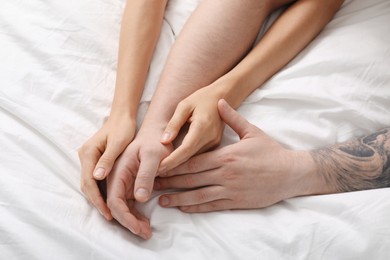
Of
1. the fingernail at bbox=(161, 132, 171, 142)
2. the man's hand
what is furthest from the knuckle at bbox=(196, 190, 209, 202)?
the fingernail at bbox=(161, 132, 171, 142)

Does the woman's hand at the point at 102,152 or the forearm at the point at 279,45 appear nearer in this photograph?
the woman's hand at the point at 102,152

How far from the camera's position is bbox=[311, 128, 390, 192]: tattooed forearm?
803 millimetres

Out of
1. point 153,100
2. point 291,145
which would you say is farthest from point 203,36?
point 291,145

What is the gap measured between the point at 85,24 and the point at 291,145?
1.57ft

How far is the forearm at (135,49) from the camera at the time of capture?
850 mm

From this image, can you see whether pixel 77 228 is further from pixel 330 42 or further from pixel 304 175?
pixel 330 42

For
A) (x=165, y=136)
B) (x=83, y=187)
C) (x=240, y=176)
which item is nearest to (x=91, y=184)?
(x=83, y=187)

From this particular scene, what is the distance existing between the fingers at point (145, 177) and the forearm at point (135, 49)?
4.8 inches

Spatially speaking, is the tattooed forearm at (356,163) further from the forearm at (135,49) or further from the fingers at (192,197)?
the forearm at (135,49)

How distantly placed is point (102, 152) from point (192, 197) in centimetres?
17

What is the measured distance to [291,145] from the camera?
83 centimetres

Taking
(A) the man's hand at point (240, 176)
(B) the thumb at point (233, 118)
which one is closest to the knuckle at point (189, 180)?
(A) the man's hand at point (240, 176)

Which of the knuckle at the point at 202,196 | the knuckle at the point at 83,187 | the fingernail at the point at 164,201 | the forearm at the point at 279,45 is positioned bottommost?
the knuckle at the point at 83,187

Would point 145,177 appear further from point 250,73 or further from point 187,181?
A: point 250,73
